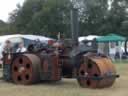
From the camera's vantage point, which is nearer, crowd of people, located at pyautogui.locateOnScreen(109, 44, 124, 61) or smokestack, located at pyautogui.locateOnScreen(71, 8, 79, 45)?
smokestack, located at pyautogui.locateOnScreen(71, 8, 79, 45)

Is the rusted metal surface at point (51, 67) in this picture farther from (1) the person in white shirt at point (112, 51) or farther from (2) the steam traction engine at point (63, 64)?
(1) the person in white shirt at point (112, 51)

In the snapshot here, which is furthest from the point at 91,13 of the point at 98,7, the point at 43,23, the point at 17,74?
the point at 17,74

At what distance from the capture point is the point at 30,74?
43.9ft

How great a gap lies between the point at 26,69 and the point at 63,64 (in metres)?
1.17

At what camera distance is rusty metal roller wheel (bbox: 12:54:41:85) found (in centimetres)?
1333

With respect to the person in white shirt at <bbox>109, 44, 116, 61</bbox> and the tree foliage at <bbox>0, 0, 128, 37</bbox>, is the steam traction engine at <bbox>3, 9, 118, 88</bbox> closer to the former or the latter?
the person in white shirt at <bbox>109, 44, 116, 61</bbox>

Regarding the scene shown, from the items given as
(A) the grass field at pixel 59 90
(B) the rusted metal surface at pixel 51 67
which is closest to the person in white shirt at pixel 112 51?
(A) the grass field at pixel 59 90

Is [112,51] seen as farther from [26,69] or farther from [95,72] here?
[95,72]

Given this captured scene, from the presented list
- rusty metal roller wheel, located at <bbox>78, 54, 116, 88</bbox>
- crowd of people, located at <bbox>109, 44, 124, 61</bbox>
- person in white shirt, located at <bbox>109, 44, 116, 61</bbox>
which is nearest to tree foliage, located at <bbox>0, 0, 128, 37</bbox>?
crowd of people, located at <bbox>109, 44, 124, 61</bbox>

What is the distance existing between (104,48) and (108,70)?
21779 millimetres

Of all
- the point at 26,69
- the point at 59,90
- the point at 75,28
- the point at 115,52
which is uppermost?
the point at 75,28

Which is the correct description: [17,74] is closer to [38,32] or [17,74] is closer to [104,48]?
[104,48]

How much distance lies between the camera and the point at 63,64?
43.2 ft

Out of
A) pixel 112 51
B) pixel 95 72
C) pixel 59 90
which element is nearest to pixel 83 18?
pixel 112 51
